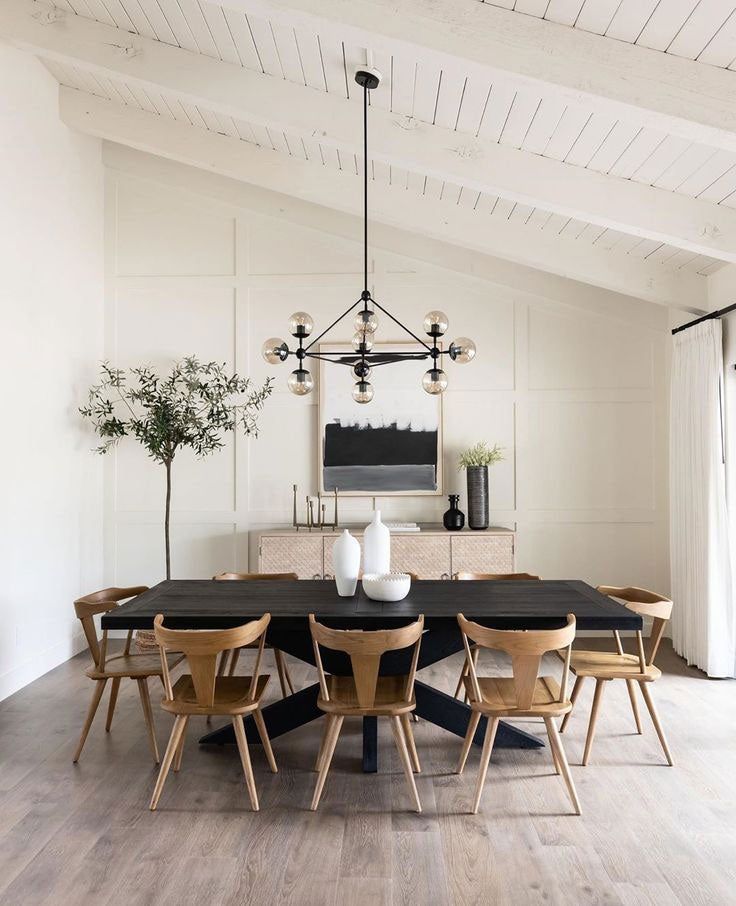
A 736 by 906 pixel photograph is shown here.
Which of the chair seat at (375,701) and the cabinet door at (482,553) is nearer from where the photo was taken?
the chair seat at (375,701)

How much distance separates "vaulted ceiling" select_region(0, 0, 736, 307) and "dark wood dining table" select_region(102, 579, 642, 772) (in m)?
2.13

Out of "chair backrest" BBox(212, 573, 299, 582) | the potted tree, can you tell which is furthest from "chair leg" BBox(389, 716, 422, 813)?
the potted tree

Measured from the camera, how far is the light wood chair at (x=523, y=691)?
298cm

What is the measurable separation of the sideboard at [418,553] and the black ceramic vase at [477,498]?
144 millimetres

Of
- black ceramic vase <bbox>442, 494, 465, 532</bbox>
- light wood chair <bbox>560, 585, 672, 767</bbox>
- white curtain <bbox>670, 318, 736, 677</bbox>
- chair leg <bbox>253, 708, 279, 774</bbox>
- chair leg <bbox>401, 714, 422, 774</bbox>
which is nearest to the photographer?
chair leg <bbox>401, 714, 422, 774</bbox>

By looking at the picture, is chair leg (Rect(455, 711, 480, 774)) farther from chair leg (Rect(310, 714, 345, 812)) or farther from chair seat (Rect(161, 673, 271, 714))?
chair seat (Rect(161, 673, 271, 714))

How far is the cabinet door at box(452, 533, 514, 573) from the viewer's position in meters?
5.60

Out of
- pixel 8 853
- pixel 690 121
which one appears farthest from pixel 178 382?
pixel 690 121

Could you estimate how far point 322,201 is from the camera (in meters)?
5.29

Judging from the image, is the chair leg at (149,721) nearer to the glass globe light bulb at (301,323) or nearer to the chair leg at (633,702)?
the glass globe light bulb at (301,323)

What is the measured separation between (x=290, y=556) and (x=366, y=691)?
264 centimetres

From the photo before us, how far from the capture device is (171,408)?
18.7 ft

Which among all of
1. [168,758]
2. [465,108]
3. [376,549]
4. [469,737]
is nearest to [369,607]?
[376,549]

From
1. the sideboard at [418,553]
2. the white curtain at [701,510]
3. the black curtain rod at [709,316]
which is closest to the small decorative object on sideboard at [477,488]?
the sideboard at [418,553]
